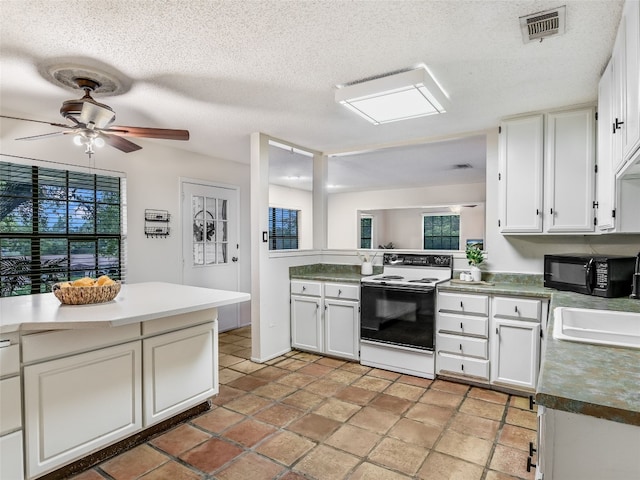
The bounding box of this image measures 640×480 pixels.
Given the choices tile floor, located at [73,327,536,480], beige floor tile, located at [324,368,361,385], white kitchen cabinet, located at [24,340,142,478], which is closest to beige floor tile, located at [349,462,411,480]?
tile floor, located at [73,327,536,480]

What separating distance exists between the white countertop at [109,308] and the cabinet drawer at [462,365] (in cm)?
185

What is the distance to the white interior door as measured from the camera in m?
4.41

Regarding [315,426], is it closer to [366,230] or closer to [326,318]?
[326,318]

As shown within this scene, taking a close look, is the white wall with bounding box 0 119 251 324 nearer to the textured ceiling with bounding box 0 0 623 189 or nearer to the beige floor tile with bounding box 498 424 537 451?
the textured ceiling with bounding box 0 0 623 189

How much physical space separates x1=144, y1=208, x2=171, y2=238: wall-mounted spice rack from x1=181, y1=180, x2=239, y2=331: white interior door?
24 cm

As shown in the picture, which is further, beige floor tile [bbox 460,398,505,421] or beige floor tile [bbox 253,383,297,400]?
beige floor tile [bbox 253,383,297,400]

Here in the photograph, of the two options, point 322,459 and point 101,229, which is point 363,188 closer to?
point 101,229

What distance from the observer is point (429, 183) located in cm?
699

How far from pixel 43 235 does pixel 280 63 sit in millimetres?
2572

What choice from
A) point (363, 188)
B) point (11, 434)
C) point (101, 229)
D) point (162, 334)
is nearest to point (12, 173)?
point (101, 229)

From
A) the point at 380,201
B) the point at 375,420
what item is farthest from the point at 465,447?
the point at 380,201

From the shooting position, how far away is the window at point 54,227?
295cm

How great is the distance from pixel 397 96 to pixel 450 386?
2.36 meters

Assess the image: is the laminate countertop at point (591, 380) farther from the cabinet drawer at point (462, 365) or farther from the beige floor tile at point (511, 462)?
the cabinet drawer at point (462, 365)
